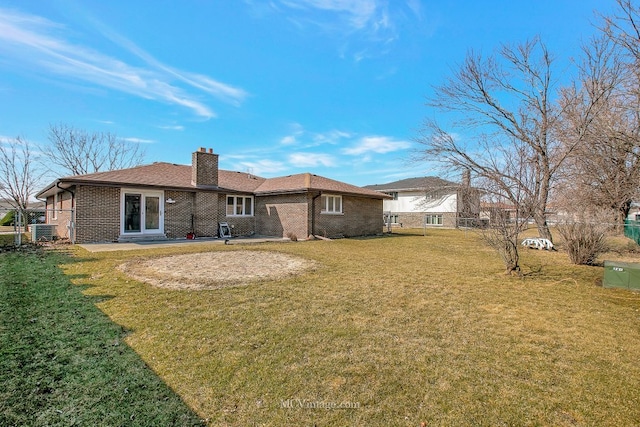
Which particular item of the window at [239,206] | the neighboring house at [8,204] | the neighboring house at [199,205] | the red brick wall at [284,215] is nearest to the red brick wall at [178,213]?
the neighboring house at [199,205]

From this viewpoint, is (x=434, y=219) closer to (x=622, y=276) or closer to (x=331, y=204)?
(x=331, y=204)

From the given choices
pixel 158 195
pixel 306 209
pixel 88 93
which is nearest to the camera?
pixel 158 195

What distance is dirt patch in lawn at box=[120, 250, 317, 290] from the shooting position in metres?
6.22

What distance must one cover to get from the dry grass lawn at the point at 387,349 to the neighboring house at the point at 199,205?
A: 317 inches

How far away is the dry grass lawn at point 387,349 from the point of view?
2371 mm

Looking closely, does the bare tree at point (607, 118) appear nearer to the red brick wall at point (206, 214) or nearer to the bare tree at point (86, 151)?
the red brick wall at point (206, 214)

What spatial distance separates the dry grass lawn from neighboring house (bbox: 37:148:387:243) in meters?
8.06

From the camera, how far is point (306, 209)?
52.5 feet

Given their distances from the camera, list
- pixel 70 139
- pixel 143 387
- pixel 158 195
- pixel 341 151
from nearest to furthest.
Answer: pixel 143 387 < pixel 158 195 < pixel 341 151 < pixel 70 139

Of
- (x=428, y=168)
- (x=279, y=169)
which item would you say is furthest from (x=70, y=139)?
(x=428, y=168)

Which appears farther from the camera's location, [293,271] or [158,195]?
[158,195]

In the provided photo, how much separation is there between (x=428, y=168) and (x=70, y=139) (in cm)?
3494

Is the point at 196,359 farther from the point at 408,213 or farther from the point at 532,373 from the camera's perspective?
the point at 408,213

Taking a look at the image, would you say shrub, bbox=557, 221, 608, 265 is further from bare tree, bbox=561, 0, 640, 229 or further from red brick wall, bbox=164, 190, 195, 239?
red brick wall, bbox=164, 190, 195, 239
